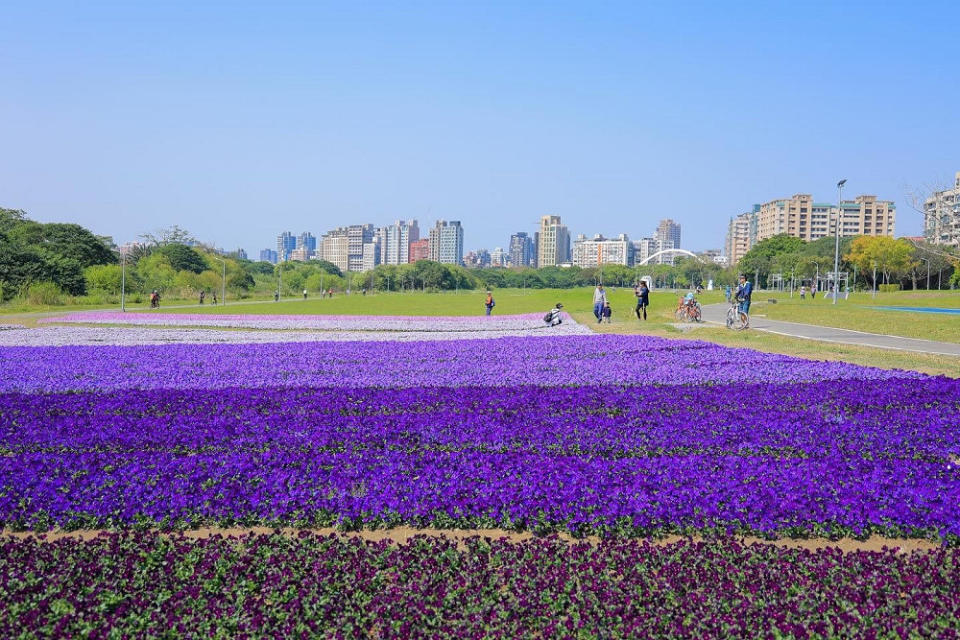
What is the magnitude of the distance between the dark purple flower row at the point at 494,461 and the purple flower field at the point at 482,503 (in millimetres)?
31

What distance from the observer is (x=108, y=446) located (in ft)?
28.5

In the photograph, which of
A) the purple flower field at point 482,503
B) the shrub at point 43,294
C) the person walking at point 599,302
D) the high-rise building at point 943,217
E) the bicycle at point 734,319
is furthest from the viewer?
the shrub at point 43,294

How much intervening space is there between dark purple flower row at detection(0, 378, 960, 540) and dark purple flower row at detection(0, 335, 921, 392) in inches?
76.8

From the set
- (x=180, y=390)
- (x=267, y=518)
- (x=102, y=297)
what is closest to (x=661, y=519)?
(x=267, y=518)

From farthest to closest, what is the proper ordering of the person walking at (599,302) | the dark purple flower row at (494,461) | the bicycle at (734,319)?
the person walking at (599,302) → the bicycle at (734,319) → the dark purple flower row at (494,461)

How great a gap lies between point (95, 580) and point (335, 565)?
64.6 inches

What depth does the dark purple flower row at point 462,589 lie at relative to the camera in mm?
4656

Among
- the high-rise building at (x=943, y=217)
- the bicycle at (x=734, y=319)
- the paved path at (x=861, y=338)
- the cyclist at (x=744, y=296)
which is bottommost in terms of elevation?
the paved path at (x=861, y=338)

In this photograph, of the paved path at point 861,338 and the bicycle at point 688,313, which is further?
the bicycle at point 688,313

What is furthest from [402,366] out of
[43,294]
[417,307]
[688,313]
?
[43,294]

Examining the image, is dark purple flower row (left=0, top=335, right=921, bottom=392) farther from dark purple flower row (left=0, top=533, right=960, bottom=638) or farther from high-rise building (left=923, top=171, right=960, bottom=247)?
high-rise building (left=923, top=171, right=960, bottom=247)

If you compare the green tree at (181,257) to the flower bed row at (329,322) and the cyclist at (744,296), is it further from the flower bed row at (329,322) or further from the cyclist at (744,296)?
the cyclist at (744,296)

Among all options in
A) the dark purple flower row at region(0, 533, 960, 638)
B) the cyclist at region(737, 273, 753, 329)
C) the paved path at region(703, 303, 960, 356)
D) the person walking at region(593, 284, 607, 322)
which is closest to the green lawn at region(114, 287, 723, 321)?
the person walking at region(593, 284, 607, 322)

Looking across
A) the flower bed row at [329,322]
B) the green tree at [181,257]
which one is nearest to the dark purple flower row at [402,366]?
the flower bed row at [329,322]
